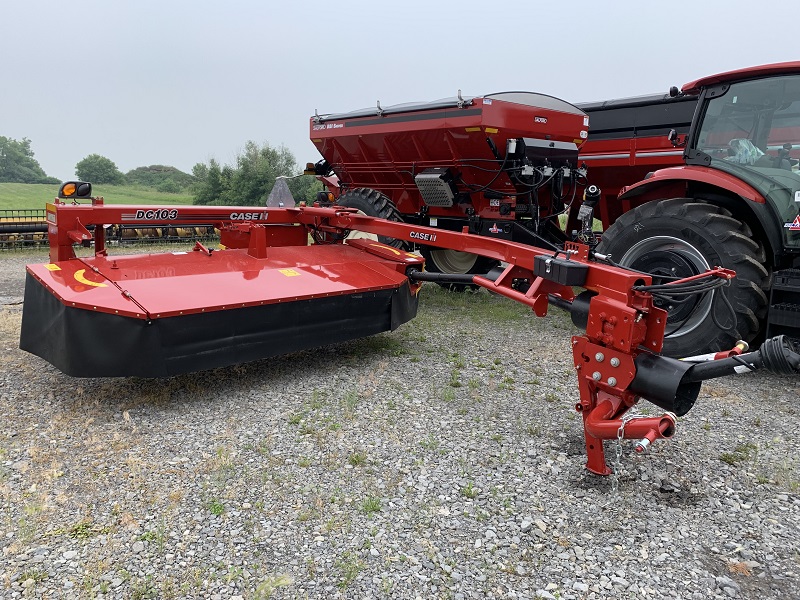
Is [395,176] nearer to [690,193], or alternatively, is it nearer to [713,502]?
[690,193]

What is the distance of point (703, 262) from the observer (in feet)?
13.9

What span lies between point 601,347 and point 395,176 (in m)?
5.02

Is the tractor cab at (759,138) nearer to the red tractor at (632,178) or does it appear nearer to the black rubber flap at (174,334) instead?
the red tractor at (632,178)

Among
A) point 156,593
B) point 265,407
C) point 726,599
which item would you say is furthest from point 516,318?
point 156,593

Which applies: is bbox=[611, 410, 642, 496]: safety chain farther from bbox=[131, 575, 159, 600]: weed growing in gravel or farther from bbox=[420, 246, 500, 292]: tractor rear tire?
bbox=[420, 246, 500, 292]: tractor rear tire

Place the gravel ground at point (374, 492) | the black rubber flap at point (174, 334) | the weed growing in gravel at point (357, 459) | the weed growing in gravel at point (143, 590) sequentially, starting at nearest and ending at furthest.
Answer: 1. the weed growing in gravel at point (143, 590)
2. the gravel ground at point (374, 492)
3. the weed growing in gravel at point (357, 459)
4. the black rubber flap at point (174, 334)

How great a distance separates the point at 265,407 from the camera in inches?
146

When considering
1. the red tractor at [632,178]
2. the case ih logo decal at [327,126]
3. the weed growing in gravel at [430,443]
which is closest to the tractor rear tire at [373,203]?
the red tractor at [632,178]

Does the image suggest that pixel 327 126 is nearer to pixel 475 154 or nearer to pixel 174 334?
pixel 475 154

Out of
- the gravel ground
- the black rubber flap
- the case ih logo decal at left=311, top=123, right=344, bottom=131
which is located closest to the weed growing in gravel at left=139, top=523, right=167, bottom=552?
the gravel ground

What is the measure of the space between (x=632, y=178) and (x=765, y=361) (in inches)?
230

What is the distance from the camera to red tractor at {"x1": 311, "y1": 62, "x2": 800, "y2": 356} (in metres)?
4.16

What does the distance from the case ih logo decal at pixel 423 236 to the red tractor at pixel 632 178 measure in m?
1.41

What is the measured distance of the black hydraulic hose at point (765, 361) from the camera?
2326mm
